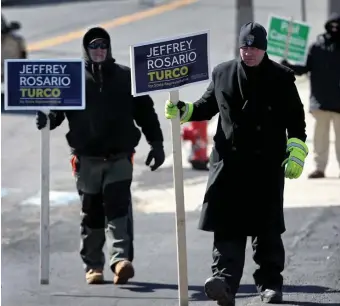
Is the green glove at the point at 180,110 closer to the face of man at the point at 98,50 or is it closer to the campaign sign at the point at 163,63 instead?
the campaign sign at the point at 163,63

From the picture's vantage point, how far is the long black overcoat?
725 centimetres

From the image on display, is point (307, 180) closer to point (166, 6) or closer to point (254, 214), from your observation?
point (254, 214)

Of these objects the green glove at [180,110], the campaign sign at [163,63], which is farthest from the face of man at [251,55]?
the green glove at [180,110]

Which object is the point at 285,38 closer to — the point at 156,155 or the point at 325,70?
the point at 325,70

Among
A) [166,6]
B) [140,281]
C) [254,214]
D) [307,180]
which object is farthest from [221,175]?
[166,6]

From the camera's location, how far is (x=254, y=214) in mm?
7383

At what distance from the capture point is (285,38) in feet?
42.5

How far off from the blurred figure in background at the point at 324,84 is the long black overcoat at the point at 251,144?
5.03 meters

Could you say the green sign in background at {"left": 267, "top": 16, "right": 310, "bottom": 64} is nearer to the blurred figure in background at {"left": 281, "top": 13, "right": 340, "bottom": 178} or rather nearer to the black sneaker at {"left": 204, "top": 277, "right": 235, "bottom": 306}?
the blurred figure in background at {"left": 281, "top": 13, "right": 340, "bottom": 178}

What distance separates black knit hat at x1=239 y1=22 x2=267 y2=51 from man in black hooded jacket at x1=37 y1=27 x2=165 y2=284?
5.45 feet

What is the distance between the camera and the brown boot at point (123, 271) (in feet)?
28.1

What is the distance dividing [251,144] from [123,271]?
72.5 inches

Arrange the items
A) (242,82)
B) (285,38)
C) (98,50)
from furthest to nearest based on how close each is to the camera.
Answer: (285,38), (98,50), (242,82)

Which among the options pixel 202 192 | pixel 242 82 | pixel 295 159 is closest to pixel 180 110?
pixel 242 82
